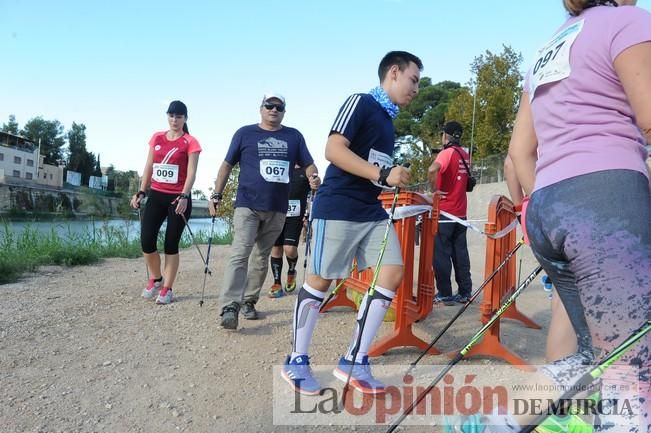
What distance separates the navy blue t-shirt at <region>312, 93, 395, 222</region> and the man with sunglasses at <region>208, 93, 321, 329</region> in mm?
1519

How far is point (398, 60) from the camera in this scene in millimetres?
3229

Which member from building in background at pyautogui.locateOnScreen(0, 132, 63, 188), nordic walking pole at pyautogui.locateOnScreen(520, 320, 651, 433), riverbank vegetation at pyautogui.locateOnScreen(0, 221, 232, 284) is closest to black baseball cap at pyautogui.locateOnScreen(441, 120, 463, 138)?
nordic walking pole at pyautogui.locateOnScreen(520, 320, 651, 433)

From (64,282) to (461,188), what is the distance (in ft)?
18.0

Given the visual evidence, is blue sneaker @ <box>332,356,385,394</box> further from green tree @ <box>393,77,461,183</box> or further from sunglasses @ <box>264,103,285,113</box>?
green tree @ <box>393,77,461,183</box>

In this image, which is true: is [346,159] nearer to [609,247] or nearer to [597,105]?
[597,105]

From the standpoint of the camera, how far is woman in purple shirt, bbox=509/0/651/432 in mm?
1397

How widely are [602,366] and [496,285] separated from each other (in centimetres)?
251

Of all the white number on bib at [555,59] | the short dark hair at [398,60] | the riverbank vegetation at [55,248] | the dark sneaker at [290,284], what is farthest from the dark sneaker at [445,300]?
the riverbank vegetation at [55,248]

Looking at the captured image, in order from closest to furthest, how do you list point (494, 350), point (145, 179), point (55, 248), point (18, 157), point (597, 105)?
1. point (597, 105)
2. point (494, 350)
3. point (145, 179)
4. point (55, 248)
5. point (18, 157)

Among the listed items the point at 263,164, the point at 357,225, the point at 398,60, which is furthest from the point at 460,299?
the point at 398,60

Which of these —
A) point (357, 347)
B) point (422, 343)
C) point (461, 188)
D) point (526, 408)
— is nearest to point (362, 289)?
point (422, 343)

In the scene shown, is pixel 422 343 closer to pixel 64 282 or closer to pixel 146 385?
pixel 146 385

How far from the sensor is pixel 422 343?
3.90 m

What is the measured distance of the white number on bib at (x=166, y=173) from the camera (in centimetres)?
540
